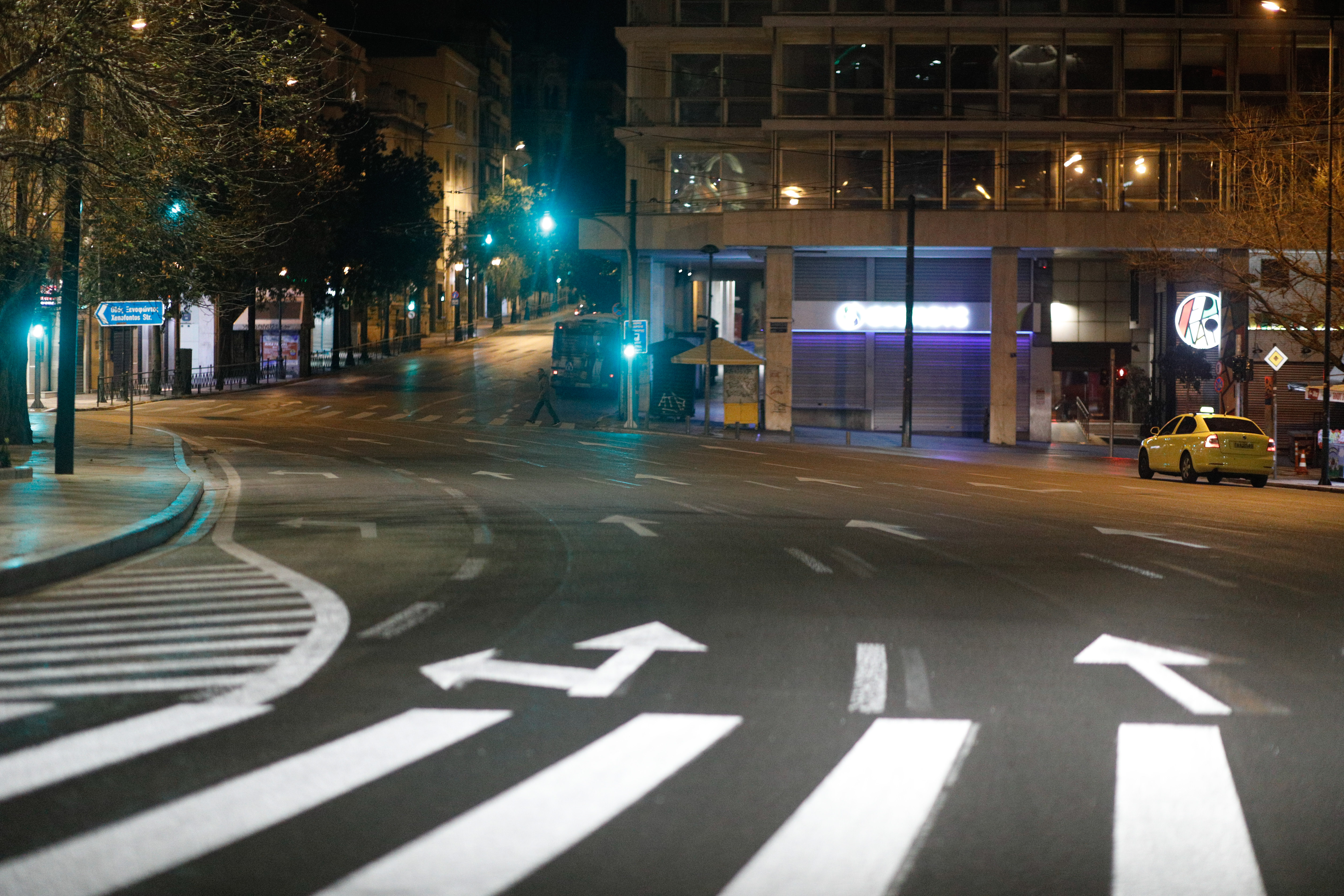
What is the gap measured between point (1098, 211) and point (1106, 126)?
3.59 metres

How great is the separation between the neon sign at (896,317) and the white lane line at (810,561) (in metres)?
37.1

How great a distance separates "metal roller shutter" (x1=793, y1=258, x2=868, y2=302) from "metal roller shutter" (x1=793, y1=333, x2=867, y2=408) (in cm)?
130

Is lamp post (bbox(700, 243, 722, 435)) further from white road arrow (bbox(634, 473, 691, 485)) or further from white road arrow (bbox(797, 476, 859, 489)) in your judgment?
white road arrow (bbox(634, 473, 691, 485))

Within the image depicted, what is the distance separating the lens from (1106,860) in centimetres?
514

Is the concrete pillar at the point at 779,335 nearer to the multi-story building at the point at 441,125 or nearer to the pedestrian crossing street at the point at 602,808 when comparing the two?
the pedestrian crossing street at the point at 602,808

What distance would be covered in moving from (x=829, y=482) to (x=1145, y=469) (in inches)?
436

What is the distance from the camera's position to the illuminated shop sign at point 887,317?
5166 cm

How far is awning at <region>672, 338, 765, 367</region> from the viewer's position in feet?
149

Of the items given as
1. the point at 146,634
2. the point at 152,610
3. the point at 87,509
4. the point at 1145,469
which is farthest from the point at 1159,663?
the point at 1145,469

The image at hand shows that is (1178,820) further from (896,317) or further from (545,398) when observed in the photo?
(896,317)

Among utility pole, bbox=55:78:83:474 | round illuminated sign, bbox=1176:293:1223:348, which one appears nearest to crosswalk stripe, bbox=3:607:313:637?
utility pole, bbox=55:78:83:474

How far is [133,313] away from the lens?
2973 centimetres

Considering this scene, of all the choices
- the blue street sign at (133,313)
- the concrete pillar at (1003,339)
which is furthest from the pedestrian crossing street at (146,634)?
the concrete pillar at (1003,339)

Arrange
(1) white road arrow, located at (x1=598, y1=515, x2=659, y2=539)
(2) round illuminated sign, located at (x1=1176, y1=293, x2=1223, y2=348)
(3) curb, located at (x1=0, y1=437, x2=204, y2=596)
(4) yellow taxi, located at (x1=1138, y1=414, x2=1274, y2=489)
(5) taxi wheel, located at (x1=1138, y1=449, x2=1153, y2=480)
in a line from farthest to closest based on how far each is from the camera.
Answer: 1. (2) round illuminated sign, located at (x1=1176, y1=293, x2=1223, y2=348)
2. (5) taxi wheel, located at (x1=1138, y1=449, x2=1153, y2=480)
3. (4) yellow taxi, located at (x1=1138, y1=414, x2=1274, y2=489)
4. (1) white road arrow, located at (x1=598, y1=515, x2=659, y2=539)
5. (3) curb, located at (x1=0, y1=437, x2=204, y2=596)
